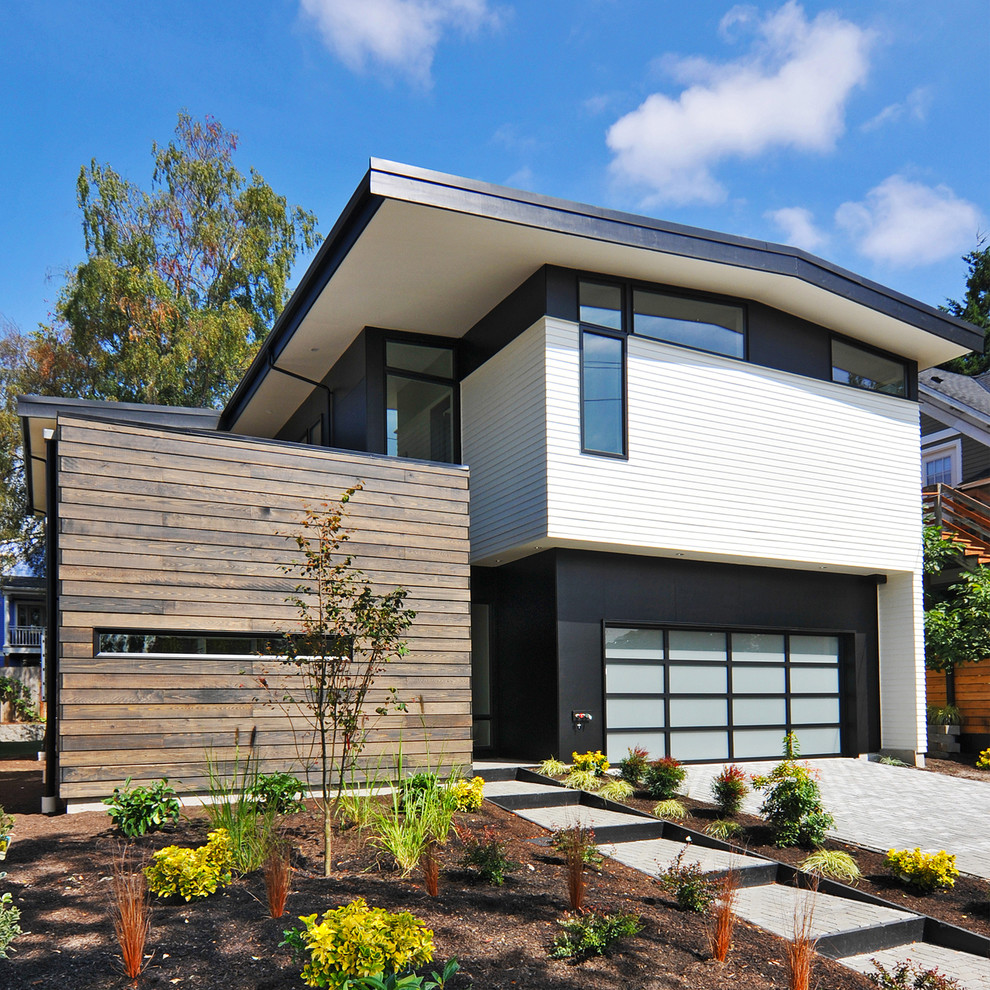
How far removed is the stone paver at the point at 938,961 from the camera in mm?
4781

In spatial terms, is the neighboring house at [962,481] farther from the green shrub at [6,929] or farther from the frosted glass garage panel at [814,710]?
the green shrub at [6,929]

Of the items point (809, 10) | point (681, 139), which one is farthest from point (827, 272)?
point (681, 139)

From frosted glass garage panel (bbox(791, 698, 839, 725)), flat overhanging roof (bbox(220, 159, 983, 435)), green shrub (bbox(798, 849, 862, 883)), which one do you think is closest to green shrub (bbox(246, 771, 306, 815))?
green shrub (bbox(798, 849, 862, 883))

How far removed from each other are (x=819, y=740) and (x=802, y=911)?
7.55 meters

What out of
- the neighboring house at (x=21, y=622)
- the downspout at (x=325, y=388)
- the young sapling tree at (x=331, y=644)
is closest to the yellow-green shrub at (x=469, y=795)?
the young sapling tree at (x=331, y=644)

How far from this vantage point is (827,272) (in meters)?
11.6

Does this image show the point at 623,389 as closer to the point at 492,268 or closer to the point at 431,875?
the point at 492,268

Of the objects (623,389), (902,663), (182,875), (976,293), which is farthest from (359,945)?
(976,293)

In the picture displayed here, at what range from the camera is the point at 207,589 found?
809 centimetres

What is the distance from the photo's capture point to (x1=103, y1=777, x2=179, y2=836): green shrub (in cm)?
625

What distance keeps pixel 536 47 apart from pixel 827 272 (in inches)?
211

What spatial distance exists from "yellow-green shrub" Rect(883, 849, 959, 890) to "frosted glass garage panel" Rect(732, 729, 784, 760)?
5406 millimetres

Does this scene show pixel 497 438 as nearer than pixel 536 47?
Yes

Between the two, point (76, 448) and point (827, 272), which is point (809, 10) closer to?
point (827, 272)
